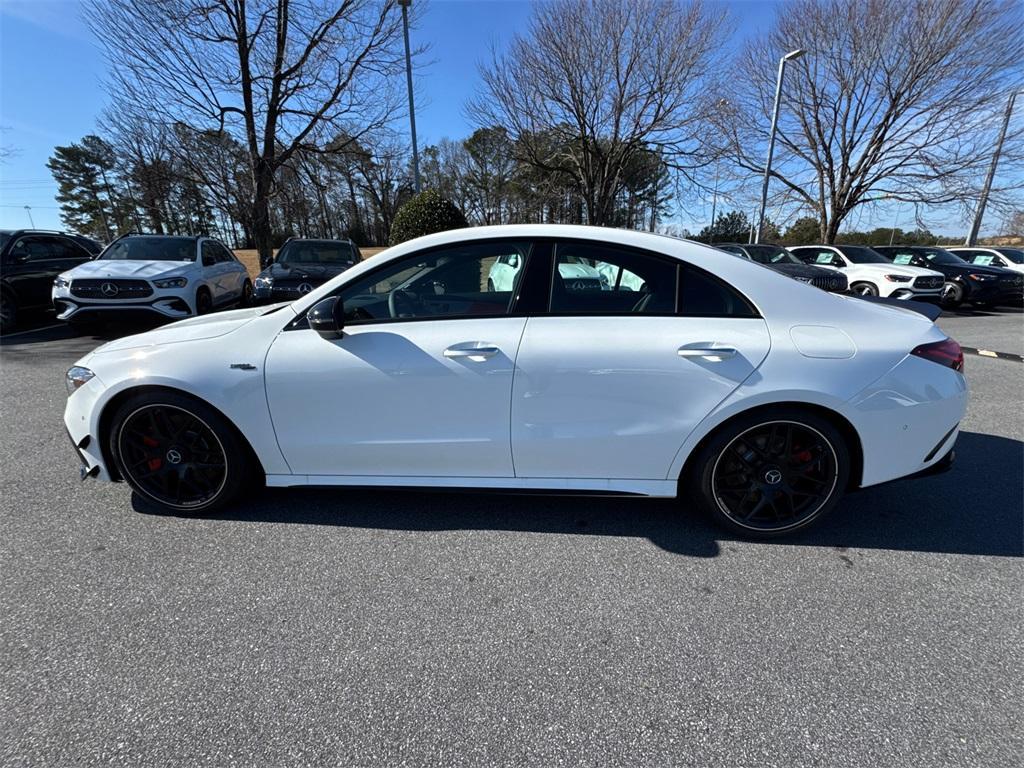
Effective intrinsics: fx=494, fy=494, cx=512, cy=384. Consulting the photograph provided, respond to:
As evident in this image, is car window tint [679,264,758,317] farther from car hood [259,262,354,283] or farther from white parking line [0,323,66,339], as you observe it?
white parking line [0,323,66,339]

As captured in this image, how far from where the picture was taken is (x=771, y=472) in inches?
99.2

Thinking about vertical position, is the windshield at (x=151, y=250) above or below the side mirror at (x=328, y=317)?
above

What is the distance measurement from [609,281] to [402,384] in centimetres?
118

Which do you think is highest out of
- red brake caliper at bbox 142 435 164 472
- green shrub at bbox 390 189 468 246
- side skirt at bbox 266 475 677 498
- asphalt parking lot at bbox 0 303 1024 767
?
green shrub at bbox 390 189 468 246

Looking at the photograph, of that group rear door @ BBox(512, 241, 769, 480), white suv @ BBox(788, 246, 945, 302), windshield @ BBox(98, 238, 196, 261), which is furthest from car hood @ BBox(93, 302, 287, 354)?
white suv @ BBox(788, 246, 945, 302)

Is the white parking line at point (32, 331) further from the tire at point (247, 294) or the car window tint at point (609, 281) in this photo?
the car window tint at point (609, 281)

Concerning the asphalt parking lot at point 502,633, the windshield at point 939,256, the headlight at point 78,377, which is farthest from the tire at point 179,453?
the windshield at point 939,256

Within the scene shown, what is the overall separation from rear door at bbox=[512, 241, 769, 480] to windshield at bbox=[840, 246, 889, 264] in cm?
1315

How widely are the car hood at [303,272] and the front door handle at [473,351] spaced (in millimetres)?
6863

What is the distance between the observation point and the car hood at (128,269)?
279 inches

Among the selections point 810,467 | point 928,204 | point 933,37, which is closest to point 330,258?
point 810,467

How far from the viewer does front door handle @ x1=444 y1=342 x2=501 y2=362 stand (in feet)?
7.82

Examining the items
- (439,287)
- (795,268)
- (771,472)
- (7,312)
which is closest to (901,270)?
(795,268)

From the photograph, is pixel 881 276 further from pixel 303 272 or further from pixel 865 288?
pixel 303 272
